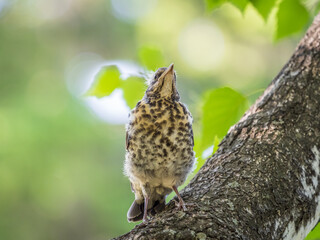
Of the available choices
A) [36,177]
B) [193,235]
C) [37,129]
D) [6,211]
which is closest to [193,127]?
[193,235]

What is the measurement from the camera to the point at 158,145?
100 inches

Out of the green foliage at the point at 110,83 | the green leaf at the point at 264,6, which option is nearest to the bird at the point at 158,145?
the green foliage at the point at 110,83

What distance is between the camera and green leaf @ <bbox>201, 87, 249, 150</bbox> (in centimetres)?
234

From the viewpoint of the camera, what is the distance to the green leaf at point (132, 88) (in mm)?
2496

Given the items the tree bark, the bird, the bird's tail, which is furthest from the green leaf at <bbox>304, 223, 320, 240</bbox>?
the bird's tail

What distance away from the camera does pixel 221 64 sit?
822 cm

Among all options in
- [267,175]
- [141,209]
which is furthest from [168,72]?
[267,175]

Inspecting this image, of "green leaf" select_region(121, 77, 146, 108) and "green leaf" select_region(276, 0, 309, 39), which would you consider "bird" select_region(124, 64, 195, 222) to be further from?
"green leaf" select_region(276, 0, 309, 39)

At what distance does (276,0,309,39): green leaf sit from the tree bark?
0.10 metres

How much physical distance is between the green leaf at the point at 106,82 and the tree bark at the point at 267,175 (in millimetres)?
588

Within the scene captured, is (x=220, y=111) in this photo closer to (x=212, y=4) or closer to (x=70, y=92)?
(x=212, y=4)

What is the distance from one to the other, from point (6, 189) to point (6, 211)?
1.29 feet

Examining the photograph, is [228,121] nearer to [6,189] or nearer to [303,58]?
[303,58]

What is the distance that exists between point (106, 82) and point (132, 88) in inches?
5.0
